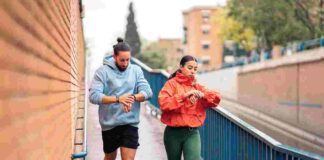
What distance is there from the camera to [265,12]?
3878 cm

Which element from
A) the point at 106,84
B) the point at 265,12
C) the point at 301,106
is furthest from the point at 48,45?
the point at 265,12

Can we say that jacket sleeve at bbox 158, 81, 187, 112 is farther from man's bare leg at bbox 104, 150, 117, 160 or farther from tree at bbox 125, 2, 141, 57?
tree at bbox 125, 2, 141, 57

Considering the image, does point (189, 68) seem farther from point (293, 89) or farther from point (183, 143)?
point (293, 89)

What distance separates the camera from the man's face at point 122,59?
530 cm

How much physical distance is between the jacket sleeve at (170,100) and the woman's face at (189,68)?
233 millimetres

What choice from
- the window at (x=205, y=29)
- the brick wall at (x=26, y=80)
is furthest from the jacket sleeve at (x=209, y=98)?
the window at (x=205, y=29)

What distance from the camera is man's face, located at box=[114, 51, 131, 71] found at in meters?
5.30

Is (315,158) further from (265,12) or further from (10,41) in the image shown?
(265,12)

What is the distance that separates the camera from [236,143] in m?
6.77

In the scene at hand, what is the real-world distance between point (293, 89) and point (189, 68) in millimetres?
24745

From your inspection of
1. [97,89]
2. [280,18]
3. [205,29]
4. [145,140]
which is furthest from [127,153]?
[205,29]

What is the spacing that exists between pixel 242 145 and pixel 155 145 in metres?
4.07

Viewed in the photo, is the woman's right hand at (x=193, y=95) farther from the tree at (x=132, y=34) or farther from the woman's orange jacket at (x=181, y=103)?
the tree at (x=132, y=34)

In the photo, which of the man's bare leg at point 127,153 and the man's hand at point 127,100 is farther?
the man's bare leg at point 127,153
